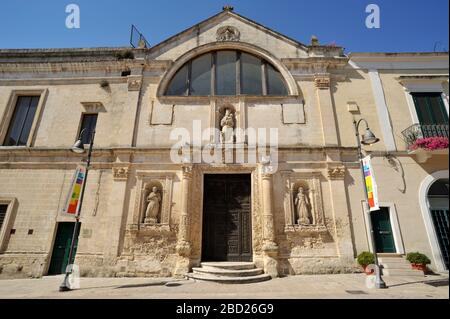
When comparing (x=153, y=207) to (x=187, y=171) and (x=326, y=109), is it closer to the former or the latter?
(x=187, y=171)

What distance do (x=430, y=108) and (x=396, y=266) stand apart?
7662mm

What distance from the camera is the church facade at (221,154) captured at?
9805 millimetres

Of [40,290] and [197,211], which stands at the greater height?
[197,211]

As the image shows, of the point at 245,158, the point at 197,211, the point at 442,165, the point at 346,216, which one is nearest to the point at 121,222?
the point at 197,211

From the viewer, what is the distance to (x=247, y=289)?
7.11 m

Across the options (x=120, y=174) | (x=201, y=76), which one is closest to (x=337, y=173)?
(x=201, y=76)

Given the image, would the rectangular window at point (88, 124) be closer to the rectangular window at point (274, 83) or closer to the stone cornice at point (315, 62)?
the rectangular window at point (274, 83)

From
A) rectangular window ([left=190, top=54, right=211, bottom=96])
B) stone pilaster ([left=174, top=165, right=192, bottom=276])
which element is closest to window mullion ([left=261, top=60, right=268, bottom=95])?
rectangular window ([left=190, top=54, right=211, bottom=96])

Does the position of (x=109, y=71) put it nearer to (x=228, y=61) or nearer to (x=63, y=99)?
(x=63, y=99)

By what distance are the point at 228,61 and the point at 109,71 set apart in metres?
6.32

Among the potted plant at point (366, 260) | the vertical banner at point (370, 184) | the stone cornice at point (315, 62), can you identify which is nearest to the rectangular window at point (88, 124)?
the stone cornice at point (315, 62)

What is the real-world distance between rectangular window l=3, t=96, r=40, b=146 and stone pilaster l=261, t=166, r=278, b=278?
11727mm
